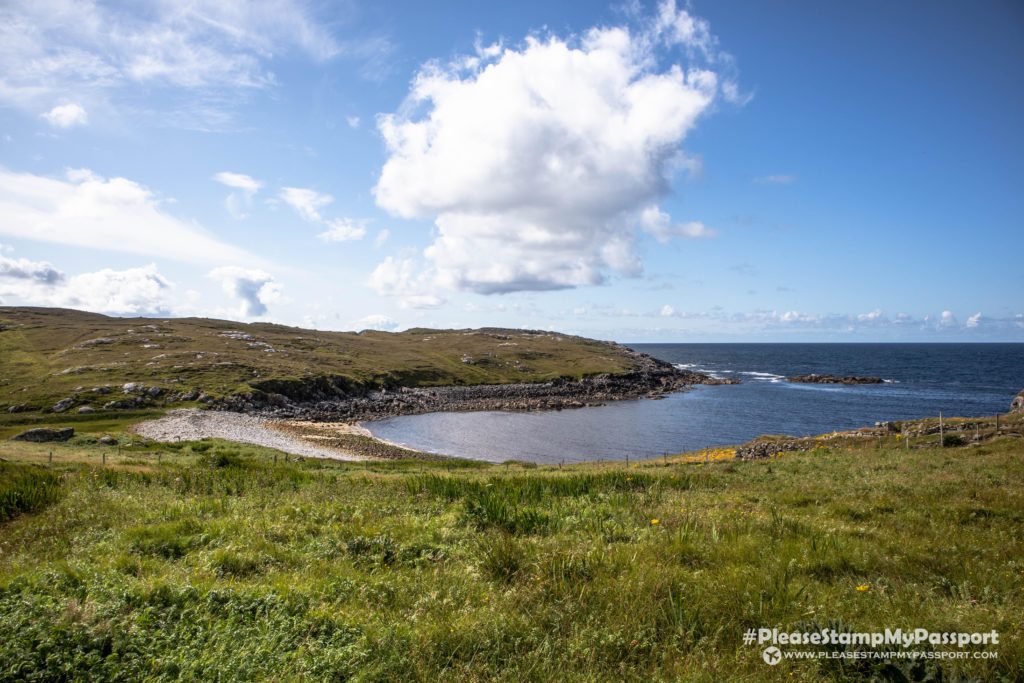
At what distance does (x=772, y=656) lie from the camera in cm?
655

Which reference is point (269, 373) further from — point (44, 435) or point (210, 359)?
point (44, 435)

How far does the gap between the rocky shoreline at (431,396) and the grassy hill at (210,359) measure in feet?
13.1

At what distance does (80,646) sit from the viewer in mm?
6480

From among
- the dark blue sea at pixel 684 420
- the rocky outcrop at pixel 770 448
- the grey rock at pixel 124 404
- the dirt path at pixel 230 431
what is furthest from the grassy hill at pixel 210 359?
the rocky outcrop at pixel 770 448

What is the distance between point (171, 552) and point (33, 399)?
308 feet

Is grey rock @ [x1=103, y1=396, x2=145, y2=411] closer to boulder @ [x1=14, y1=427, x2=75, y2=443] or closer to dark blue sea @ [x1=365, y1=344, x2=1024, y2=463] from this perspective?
boulder @ [x1=14, y1=427, x2=75, y2=443]

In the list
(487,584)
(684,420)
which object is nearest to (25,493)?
(487,584)

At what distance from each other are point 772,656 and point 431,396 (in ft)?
377

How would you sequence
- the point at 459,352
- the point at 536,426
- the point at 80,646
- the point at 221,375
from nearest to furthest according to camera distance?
the point at 80,646 → the point at 536,426 → the point at 221,375 → the point at 459,352

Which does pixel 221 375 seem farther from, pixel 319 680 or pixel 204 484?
pixel 319 680

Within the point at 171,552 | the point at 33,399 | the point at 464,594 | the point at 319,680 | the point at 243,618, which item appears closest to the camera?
the point at 319,680

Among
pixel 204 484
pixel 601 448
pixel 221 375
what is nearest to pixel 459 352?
pixel 221 375

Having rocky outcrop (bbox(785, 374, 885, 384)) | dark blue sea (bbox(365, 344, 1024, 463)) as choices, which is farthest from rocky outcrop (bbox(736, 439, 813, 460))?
rocky outcrop (bbox(785, 374, 885, 384))

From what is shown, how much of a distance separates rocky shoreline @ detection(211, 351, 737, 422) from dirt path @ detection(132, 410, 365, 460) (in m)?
8.36
